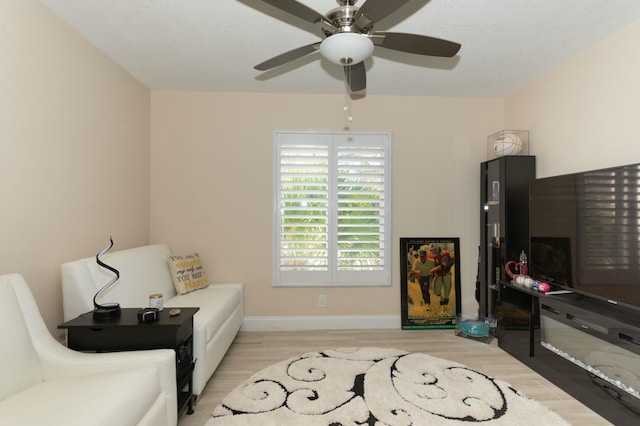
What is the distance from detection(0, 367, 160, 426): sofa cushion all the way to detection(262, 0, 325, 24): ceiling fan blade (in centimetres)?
180

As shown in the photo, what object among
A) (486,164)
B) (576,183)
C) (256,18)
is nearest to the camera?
(256,18)

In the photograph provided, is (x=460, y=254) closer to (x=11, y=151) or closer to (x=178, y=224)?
(x=178, y=224)

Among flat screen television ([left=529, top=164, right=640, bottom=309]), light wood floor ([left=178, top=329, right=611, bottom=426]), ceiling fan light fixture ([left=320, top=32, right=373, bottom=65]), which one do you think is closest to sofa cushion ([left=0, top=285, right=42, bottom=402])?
light wood floor ([left=178, top=329, right=611, bottom=426])

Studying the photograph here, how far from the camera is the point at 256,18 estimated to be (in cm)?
228

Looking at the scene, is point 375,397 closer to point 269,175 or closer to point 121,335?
point 121,335

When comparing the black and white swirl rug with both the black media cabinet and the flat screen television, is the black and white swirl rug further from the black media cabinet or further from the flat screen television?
the flat screen television

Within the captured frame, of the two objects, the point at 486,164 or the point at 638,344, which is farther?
the point at 486,164

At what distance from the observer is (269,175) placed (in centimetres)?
370

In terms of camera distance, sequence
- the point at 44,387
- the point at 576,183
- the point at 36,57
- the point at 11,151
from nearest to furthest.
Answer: the point at 44,387 < the point at 11,151 < the point at 36,57 < the point at 576,183

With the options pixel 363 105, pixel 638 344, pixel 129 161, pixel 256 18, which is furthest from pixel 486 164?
pixel 129 161

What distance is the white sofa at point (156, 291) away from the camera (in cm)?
216

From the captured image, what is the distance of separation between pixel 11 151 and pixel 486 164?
152 inches

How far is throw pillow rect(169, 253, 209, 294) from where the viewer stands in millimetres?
3170

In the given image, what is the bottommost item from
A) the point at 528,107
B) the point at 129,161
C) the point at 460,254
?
the point at 460,254
